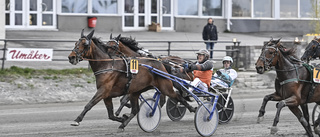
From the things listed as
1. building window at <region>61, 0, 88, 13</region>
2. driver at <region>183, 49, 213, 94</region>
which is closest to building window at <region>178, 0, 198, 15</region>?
building window at <region>61, 0, 88, 13</region>

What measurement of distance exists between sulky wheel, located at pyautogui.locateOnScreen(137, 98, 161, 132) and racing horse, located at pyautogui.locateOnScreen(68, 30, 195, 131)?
162 mm

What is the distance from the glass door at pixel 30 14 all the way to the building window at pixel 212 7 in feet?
28.8

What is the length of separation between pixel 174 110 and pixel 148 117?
151 centimetres

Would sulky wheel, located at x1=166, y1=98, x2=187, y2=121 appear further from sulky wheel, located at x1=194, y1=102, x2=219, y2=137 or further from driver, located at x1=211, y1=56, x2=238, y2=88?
sulky wheel, located at x1=194, y1=102, x2=219, y2=137

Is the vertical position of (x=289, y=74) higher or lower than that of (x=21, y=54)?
lower

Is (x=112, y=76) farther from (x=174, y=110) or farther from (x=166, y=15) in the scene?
(x=166, y=15)

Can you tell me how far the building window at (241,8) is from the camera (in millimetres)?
34281

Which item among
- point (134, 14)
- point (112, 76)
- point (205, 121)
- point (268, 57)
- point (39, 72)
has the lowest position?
point (205, 121)

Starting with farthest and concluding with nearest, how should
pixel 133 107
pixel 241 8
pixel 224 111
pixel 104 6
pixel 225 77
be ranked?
1. pixel 241 8
2. pixel 104 6
3. pixel 225 77
4. pixel 224 111
5. pixel 133 107

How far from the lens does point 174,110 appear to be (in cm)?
1227

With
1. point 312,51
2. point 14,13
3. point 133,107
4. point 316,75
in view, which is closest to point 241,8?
point 14,13

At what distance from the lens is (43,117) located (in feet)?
41.2

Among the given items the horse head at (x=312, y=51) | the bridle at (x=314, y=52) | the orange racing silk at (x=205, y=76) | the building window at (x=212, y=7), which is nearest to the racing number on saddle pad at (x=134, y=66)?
the orange racing silk at (x=205, y=76)

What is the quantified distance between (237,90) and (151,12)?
13810mm
